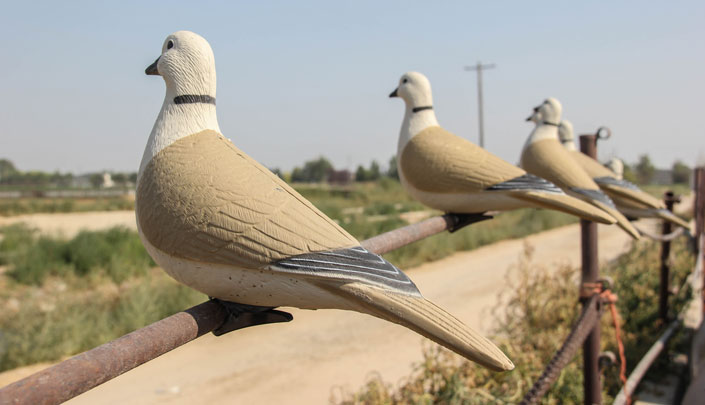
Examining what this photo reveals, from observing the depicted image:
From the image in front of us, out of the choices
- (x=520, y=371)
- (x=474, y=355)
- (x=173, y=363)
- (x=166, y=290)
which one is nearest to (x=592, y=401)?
(x=520, y=371)

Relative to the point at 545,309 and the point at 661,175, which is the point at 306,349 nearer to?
the point at 545,309

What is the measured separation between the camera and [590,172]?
8.82ft

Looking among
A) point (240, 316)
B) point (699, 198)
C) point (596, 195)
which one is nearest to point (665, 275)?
point (699, 198)

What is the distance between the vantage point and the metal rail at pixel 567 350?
1.90m

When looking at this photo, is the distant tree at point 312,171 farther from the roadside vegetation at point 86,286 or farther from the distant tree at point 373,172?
the roadside vegetation at point 86,286

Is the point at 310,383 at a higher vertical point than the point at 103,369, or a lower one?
lower

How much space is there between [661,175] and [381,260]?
64333 mm

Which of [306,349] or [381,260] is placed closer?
[381,260]

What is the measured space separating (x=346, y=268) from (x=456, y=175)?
3.62 feet

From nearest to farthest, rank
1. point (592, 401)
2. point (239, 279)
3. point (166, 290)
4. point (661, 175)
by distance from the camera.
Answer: point (239, 279) < point (592, 401) < point (166, 290) < point (661, 175)

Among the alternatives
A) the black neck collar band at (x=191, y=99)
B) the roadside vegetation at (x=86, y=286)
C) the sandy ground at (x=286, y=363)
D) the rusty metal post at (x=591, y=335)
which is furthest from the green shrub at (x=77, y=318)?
the black neck collar band at (x=191, y=99)

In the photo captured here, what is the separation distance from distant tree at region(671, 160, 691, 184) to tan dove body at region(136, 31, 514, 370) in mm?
56180

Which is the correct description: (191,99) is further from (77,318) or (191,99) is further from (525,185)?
(77,318)

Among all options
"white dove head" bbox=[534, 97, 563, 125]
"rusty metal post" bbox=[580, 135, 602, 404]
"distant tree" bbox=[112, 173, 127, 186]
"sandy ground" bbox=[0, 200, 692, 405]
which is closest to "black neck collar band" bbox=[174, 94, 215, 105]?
"rusty metal post" bbox=[580, 135, 602, 404]
